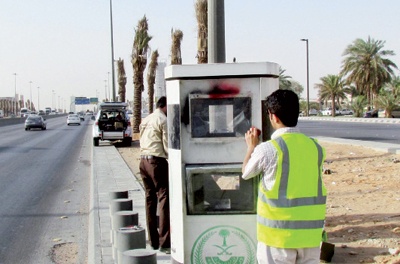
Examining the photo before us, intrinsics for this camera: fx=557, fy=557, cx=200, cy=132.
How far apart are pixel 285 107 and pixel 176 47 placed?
23.0 meters

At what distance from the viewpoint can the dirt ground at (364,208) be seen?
5938mm

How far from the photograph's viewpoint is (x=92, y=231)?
7.56 metres

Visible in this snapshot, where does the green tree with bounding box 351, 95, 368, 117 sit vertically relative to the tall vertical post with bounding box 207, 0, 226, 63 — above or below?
below

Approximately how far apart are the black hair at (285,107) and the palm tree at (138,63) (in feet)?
98.1

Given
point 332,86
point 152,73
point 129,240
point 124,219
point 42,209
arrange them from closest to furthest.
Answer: point 129,240 < point 124,219 < point 42,209 < point 152,73 < point 332,86

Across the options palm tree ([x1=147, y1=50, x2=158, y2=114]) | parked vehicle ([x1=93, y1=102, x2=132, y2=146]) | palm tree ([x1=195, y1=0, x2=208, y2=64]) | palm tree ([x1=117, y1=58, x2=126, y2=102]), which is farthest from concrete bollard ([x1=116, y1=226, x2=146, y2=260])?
palm tree ([x1=117, y1=58, x2=126, y2=102])

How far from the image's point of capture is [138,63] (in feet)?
109

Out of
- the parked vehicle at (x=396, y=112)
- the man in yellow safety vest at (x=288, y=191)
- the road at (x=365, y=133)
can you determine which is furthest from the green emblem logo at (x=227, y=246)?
the parked vehicle at (x=396, y=112)

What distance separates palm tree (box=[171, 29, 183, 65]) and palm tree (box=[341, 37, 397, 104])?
32643mm

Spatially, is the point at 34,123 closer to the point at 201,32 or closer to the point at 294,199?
the point at 201,32

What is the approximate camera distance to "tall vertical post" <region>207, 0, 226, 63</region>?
6.93 meters

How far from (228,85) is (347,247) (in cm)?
281

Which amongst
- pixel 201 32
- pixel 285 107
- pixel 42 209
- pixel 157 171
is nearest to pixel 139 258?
pixel 157 171

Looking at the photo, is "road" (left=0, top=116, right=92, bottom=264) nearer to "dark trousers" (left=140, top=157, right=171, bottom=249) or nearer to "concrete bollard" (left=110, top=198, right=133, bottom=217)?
"concrete bollard" (left=110, top=198, right=133, bottom=217)
